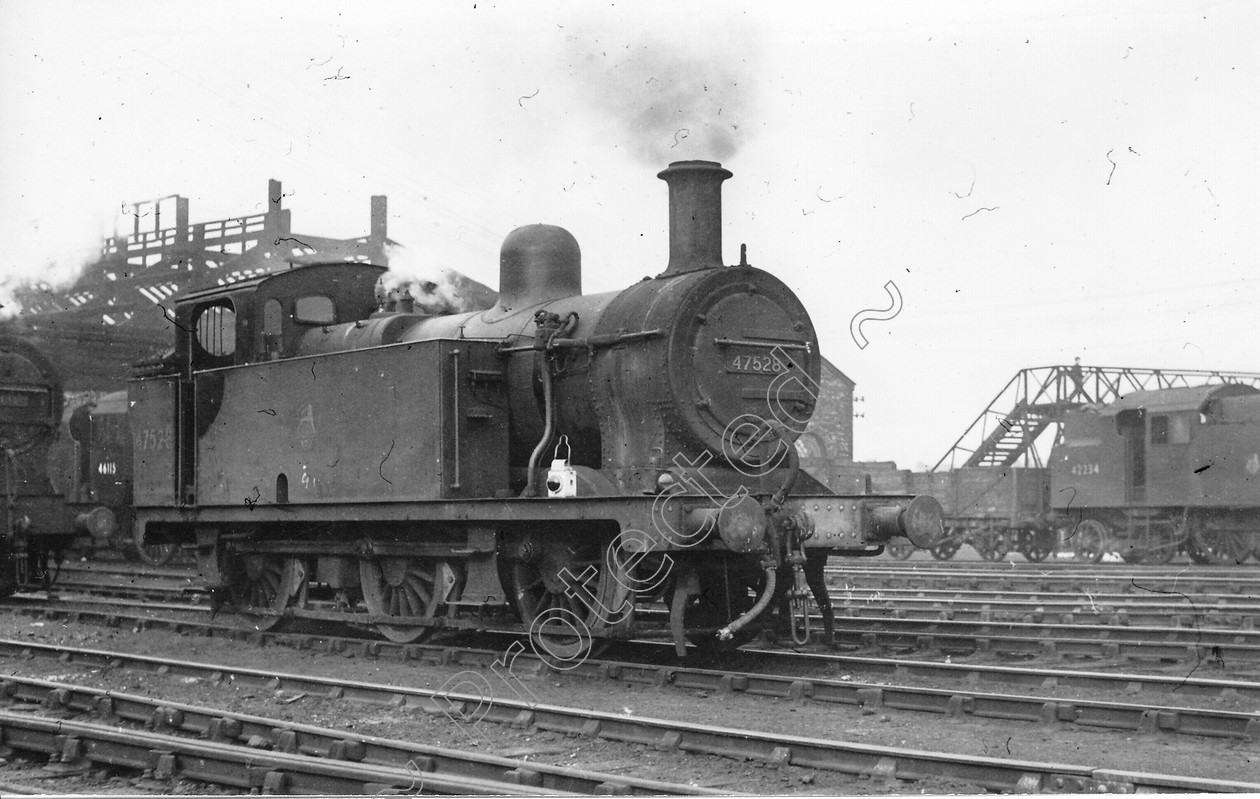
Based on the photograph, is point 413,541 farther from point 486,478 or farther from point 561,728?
point 561,728

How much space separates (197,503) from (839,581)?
868 cm

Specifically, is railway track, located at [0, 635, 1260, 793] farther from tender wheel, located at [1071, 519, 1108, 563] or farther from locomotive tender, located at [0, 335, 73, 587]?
tender wheel, located at [1071, 519, 1108, 563]

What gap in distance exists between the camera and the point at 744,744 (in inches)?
256

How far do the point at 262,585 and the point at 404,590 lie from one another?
2241mm

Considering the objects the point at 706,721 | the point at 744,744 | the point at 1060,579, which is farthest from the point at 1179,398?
the point at 744,744

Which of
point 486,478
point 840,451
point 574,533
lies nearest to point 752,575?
point 574,533

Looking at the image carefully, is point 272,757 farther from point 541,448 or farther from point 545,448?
point 545,448

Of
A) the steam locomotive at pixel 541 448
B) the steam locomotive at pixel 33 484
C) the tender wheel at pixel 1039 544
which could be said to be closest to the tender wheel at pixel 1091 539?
the tender wheel at pixel 1039 544

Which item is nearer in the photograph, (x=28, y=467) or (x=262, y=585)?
(x=262, y=585)

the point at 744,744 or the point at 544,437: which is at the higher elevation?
the point at 544,437

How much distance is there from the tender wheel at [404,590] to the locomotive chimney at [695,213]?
9.95ft

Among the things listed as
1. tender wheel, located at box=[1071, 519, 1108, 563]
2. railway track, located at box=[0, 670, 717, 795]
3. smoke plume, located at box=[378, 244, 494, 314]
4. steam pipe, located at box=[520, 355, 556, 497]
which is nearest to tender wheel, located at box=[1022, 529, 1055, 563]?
tender wheel, located at box=[1071, 519, 1108, 563]

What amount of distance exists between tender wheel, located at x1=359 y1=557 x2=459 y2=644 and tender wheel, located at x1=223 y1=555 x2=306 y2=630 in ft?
3.25

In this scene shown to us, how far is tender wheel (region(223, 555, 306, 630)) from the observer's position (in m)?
11.8
